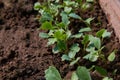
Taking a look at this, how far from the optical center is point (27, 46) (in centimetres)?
172

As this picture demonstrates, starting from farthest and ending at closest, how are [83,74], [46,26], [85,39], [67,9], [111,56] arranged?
[67,9], [46,26], [85,39], [111,56], [83,74]

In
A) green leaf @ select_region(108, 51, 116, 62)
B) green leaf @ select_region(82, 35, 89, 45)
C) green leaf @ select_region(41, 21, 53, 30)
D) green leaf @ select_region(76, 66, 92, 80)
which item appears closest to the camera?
green leaf @ select_region(76, 66, 92, 80)

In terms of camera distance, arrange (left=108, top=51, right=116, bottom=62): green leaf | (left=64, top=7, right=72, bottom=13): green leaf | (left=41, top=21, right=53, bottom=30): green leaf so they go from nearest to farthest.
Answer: (left=108, top=51, right=116, bottom=62): green leaf, (left=41, top=21, right=53, bottom=30): green leaf, (left=64, top=7, right=72, bottom=13): green leaf

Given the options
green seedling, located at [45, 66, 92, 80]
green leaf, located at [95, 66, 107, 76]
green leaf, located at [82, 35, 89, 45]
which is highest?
green leaf, located at [82, 35, 89, 45]

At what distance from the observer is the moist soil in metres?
1.54

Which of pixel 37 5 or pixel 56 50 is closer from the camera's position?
pixel 56 50

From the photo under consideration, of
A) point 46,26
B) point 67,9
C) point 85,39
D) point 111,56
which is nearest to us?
point 111,56

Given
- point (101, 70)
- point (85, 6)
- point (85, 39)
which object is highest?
point (85, 6)

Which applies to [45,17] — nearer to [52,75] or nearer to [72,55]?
[72,55]

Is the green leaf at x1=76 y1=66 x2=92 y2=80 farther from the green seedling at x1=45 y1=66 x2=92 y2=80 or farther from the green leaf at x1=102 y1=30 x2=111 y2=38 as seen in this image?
the green leaf at x1=102 y1=30 x2=111 y2=38

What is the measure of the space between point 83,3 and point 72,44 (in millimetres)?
382

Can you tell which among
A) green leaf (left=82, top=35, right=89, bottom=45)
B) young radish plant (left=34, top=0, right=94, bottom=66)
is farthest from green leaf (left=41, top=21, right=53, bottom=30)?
green leaf (left=82, top=35, right=89, bottom=45)

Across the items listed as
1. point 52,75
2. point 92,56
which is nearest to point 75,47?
point 92,56

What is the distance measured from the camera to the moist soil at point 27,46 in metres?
1.54
